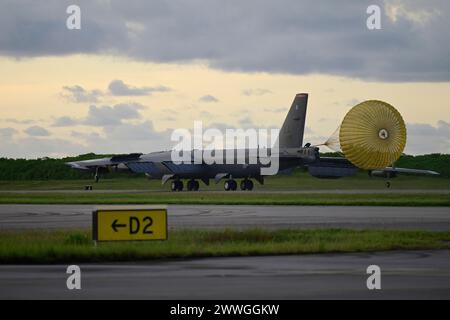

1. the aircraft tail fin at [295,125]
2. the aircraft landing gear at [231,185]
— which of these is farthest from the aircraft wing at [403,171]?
the aircraft landing gear at [231,185]

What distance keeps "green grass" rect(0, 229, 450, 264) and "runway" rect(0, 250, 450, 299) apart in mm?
1364

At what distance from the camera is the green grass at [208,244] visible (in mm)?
26516

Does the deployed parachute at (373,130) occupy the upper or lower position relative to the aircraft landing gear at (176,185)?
upper

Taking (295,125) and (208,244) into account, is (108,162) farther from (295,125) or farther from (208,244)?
(208,244)

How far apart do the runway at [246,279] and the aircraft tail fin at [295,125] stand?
5878cm

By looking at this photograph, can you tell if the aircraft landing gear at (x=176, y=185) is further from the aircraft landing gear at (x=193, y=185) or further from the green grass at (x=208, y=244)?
the green grass at (x=208, y=244)

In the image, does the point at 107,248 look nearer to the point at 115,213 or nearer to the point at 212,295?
the point at 115,213

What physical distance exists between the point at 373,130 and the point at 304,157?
51.2ft

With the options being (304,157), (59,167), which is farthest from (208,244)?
(59,167)

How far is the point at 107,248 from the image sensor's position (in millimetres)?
27516

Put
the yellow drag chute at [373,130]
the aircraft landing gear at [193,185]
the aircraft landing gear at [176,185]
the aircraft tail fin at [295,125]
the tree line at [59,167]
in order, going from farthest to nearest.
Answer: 1. the tree line at [59,167]
2. the aircraft landing gear at [193,185]
3. the aircraft landing gear at [176,185]
4. the aircraft tail fin at [295,125]
5. the yellow drag chute at [373,130]

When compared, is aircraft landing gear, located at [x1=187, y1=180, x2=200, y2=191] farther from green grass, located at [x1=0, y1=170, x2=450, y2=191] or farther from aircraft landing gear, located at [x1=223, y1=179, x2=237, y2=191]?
green grass, located at [x1=0, y1=170, x2=450, y2=191]

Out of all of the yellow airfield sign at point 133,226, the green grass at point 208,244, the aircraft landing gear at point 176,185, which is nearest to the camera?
the green grass at point 208,244

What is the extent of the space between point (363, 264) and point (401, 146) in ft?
146
